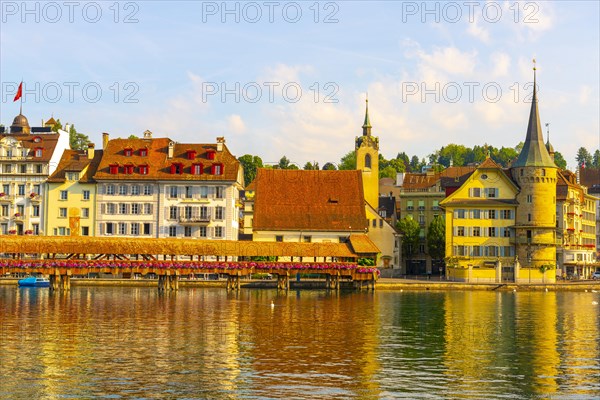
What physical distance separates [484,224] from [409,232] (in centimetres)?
1606

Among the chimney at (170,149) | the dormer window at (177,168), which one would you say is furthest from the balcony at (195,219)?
the chimney at (170,149)

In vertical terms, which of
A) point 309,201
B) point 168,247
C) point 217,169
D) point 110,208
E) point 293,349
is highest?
point 217,169

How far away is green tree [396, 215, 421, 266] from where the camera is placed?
126 meters

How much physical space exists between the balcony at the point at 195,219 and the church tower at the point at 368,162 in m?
29.2

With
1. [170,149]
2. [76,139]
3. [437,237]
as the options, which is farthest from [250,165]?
[170,149]

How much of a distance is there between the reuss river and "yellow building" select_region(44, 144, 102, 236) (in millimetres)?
31279

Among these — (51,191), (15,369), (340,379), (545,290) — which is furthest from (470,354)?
(51,191)

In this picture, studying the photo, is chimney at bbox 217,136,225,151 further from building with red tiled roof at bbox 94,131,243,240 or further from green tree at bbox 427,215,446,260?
green tree at bbox 427,215,446,260

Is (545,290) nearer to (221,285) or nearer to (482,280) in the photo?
(482,280)

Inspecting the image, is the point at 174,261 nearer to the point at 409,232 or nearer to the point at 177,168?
the point at 177,168

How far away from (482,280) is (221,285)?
31.8 meters

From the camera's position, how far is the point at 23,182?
359 ft

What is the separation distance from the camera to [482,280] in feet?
352

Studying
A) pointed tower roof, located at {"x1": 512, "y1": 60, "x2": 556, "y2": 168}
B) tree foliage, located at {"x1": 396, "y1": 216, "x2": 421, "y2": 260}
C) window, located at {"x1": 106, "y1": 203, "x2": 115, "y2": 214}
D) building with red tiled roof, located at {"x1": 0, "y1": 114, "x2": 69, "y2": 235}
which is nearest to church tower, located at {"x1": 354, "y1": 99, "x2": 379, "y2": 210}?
tree foliage, located at {"x1": 396, "y1": 216, "x2": 421, "y2": 260}
